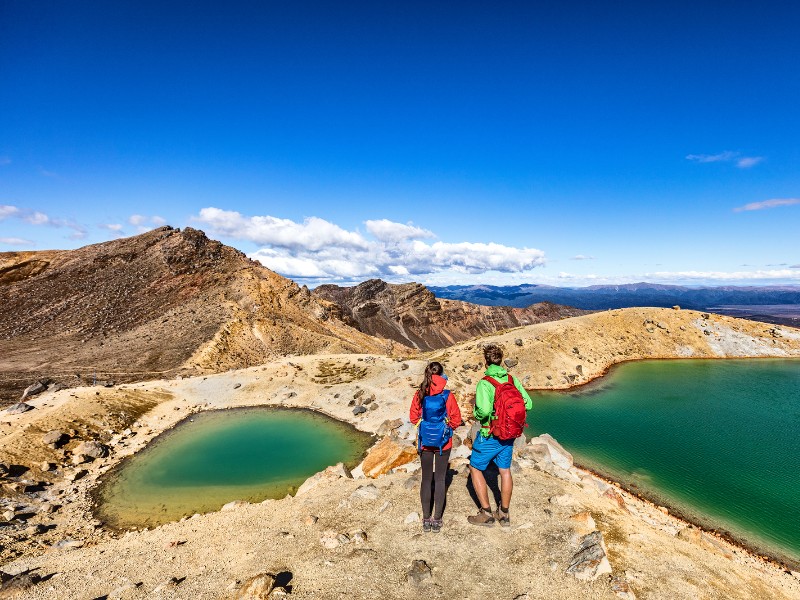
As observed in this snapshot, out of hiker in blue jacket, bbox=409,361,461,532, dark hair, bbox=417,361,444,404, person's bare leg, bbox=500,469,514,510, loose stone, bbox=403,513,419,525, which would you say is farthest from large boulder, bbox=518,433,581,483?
dark hair, bbox=417,361,444,404

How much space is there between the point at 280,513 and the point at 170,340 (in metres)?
51.0

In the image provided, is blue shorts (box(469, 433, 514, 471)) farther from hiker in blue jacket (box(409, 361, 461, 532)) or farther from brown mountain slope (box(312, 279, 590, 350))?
brown mountain slope (box(312, 279, 590, 350))

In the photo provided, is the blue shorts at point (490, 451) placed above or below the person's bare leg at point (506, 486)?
above

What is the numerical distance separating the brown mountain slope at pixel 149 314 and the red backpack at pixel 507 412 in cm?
4736

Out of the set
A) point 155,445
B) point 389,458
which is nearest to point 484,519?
point 389,458

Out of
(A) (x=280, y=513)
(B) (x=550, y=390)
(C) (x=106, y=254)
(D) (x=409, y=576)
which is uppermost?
(C) (x=106, y=254)

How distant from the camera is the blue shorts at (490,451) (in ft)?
31.4

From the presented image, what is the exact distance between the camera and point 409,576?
27.9 ft

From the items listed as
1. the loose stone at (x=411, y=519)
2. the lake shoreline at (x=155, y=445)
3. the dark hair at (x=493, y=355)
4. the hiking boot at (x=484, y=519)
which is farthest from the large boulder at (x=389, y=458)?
the dark hair at (x=493, y=355)

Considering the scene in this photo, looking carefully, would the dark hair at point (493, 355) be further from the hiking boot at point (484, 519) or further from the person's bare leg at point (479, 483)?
the hiking boot at point (484, 519)

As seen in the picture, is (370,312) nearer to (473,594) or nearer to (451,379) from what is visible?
(451,379)

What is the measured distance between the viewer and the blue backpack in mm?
9320

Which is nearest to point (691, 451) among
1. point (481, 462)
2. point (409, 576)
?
point (481, 462)

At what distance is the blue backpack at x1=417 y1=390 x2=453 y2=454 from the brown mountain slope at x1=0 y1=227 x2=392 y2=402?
45.8m
